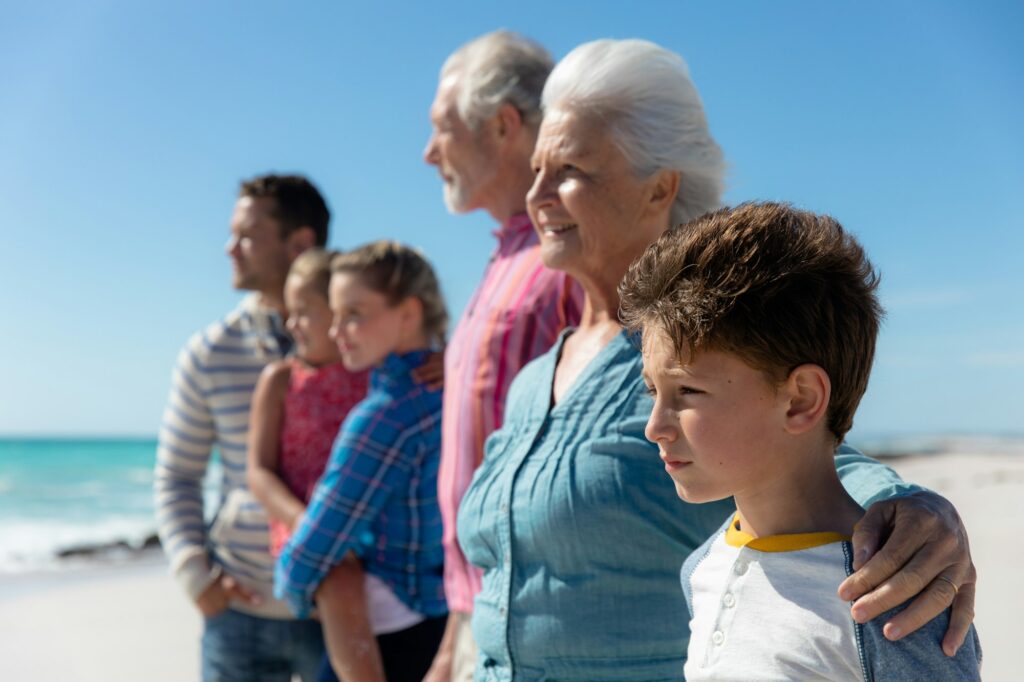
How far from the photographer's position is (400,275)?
9.30 feet

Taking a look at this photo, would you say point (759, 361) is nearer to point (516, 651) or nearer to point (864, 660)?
point (864, 660)

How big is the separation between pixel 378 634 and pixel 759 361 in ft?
5.67

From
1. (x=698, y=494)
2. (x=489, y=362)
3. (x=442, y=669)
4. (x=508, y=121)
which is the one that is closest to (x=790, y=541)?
(x=698, y=494)

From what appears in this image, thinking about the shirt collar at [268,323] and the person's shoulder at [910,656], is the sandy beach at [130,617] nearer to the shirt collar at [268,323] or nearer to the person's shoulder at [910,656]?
the shirt collar at [268,323]

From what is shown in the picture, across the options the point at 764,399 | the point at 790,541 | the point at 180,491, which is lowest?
the point at 180,491

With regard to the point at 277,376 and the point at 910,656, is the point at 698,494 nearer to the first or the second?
the point at 910,656

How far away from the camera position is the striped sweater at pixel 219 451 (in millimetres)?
3152

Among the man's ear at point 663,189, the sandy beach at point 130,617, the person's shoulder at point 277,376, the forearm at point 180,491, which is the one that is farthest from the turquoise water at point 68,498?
the man's ear at point 663,189

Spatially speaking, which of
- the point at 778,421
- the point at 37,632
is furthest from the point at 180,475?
the point at 37,632

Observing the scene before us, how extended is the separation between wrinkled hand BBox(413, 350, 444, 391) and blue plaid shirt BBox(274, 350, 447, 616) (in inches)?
0.7

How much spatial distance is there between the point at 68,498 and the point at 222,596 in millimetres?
25373

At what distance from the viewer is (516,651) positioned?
1676mm

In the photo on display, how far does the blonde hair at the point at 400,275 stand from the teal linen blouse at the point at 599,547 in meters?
1.21

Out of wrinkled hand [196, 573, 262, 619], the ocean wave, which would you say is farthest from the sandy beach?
wrinkled hand [196, 573, 262, 619]
